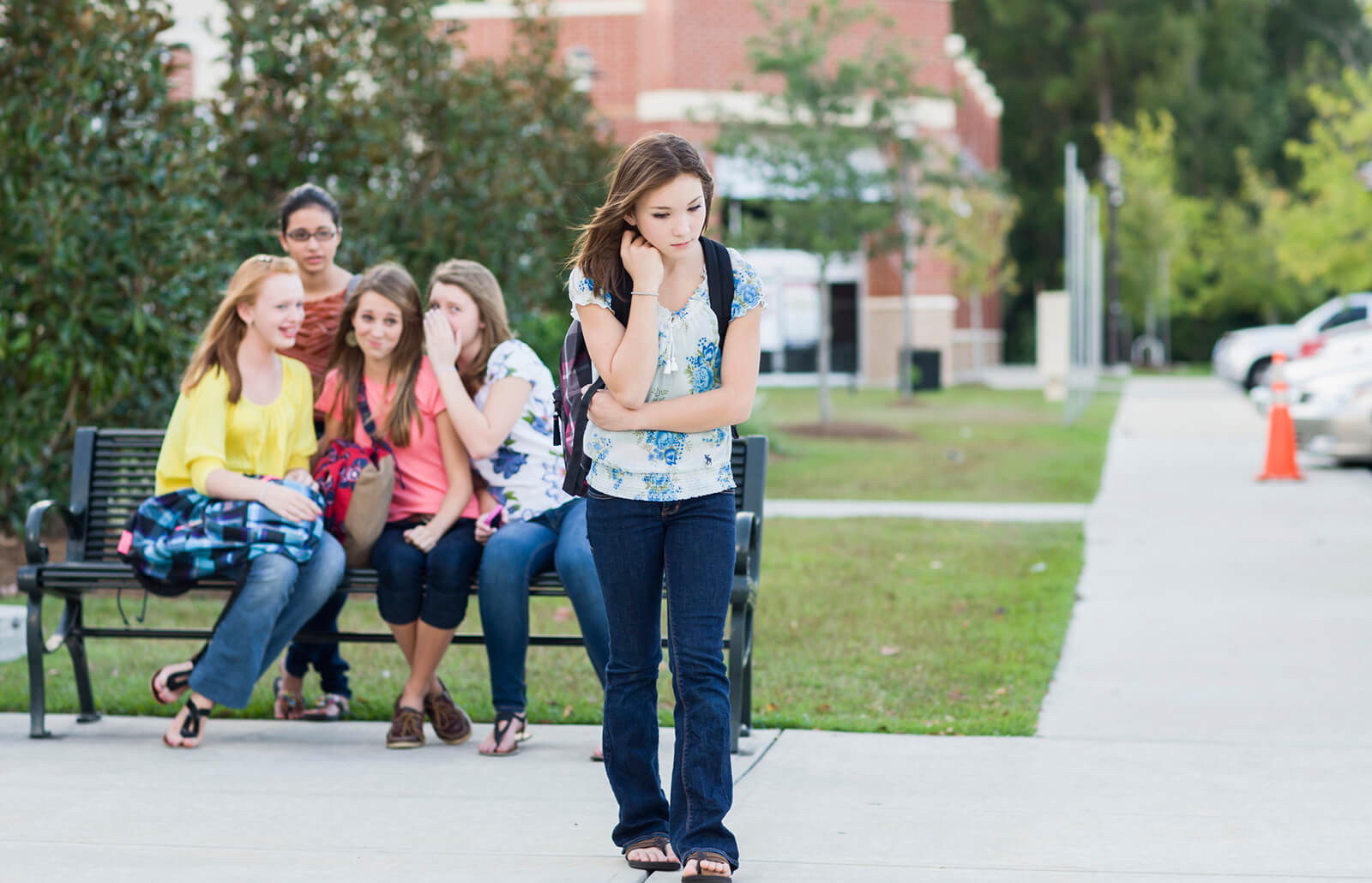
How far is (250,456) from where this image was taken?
5.50 m

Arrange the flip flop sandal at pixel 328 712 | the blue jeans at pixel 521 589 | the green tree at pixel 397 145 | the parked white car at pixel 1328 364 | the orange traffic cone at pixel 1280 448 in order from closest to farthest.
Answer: the blue jeans at pixel 521 589, the flip flop sandal at pixel 328 712, the green tree at pixel 397 145, the orange traffic cone at pixel 1280 448, the parked white car at pixel 1328 364

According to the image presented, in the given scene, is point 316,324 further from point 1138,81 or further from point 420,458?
point 1138,81

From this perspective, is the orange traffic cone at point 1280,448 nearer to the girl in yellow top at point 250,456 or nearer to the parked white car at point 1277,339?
the girl in yellow top at point 250,456

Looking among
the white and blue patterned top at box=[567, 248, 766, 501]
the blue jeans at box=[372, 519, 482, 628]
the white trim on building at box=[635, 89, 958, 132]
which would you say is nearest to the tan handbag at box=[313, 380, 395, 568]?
the blue jeans at box=[372, 519, 482, 628]

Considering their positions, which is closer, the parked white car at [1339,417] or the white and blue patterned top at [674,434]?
the white and blue patterned top at [674,434]

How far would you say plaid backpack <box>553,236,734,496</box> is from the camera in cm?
395

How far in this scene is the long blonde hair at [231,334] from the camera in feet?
17.9

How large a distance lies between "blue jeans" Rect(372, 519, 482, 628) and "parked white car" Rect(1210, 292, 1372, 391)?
1096 inches

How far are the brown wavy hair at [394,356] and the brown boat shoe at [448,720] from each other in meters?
0.88

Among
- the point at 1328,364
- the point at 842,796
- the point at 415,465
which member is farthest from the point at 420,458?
the point at 1328,364

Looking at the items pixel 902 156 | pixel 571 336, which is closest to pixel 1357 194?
pixel 902 156

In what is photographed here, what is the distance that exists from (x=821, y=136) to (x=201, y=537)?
17.3m

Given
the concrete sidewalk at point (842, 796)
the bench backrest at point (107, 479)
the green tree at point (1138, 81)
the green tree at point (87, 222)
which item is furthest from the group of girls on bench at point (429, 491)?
the green tree at point (1138, 81)

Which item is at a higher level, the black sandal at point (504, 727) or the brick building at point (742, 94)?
the brick building at point (742, 94)
